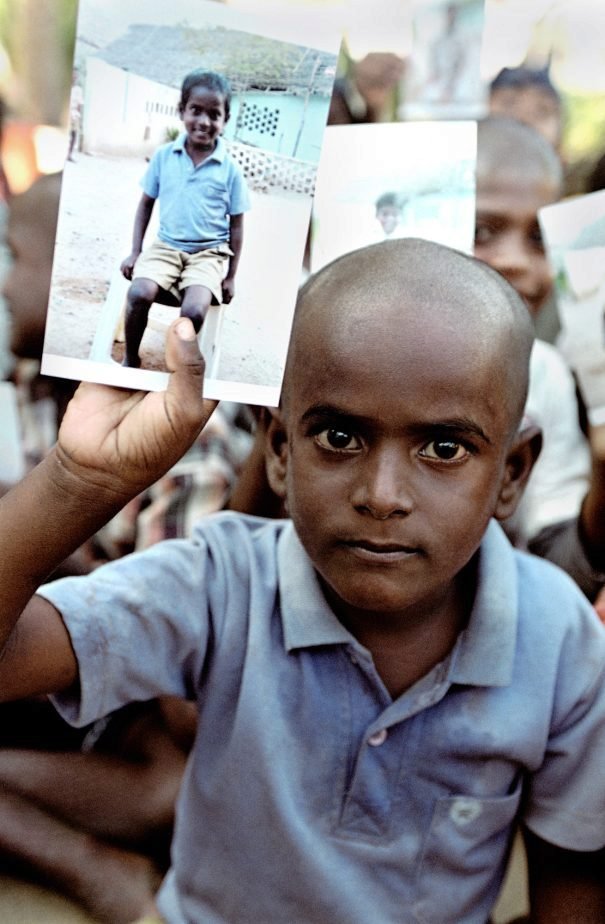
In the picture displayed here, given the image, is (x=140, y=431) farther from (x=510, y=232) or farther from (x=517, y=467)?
(x=510, y=232)

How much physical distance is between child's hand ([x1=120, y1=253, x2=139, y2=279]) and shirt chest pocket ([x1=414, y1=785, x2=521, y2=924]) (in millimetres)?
682

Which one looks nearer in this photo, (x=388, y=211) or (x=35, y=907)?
(x=388, y=211)

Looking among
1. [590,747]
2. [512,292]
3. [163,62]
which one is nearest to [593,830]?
[590,747]

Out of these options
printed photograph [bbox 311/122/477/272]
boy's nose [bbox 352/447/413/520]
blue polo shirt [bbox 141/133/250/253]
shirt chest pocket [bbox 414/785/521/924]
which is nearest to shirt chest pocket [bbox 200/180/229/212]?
blue polo shirt [bbox 141/133/250/253]

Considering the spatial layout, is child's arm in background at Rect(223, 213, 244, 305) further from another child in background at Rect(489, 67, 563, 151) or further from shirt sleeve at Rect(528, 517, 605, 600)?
another child in background at Rect(489, 67, 563, 151)

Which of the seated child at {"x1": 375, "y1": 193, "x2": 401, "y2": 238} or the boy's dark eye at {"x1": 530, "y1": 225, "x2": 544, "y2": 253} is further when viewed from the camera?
the boy's dark eye at {"x1": 530, "y1": 225, "x2": 544, "y2": 253}

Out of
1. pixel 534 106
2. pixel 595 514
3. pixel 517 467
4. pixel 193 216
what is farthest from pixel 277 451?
pixel 534 106

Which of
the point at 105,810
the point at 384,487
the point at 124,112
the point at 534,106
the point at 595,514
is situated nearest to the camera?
the point at 124,112

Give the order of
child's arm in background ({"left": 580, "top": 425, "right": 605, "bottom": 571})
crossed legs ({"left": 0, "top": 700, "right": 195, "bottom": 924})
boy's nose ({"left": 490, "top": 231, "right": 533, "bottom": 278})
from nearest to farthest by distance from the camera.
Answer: child's arm in background ({"left": 580, "top": 425, "right": 605, "bottom": 571}) → crossed legs ({"left": 0, "top": 700, "right": 195, "bottom": 924}) → boy's nose ({"left": 490, "top": 231, "right": 533, "bottom": 278})

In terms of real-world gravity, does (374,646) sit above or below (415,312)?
below

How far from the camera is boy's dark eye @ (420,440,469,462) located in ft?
3.21

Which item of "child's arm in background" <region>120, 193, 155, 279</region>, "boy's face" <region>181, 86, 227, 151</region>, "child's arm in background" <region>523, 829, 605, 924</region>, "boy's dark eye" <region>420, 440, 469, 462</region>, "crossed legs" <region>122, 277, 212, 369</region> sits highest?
"boy's face" <region>181, 86, 227, 151</region>

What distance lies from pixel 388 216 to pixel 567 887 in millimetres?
829

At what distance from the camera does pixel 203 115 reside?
2.65 ft
